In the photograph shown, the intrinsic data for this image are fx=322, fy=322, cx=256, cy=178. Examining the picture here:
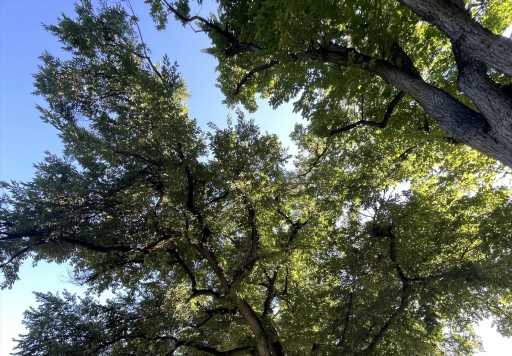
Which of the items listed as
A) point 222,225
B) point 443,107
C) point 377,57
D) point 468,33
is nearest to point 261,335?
point 222,225

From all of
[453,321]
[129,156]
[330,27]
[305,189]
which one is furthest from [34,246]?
[453,321]

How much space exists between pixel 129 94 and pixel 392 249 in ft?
30.6

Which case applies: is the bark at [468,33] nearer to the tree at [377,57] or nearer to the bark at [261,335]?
the tree at [377,57]

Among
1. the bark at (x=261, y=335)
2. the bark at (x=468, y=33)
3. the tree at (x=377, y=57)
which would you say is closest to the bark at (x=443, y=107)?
the tree at (x=377, y=57)

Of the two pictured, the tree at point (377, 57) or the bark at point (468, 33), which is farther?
the tree at point (377, 57)

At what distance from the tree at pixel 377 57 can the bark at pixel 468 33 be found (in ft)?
0.04

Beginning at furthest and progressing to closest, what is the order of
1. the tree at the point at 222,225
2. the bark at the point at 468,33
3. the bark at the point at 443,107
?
1. the tree at the point at 222,225
2. the bark at the point at 443,107
3. the bark at the point at 468,33

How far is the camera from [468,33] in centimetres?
464

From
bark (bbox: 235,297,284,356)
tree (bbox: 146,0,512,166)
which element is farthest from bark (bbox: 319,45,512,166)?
bark (bbox: 235,297,284,356)

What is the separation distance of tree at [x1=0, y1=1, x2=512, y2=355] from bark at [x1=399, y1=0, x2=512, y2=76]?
5.02 m

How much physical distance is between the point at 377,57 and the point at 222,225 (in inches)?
268

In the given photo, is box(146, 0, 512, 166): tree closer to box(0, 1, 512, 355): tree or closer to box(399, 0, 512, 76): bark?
box(399, 0, 512, 76): bark

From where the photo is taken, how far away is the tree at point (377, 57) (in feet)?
15.3

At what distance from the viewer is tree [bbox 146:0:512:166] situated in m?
4.66
